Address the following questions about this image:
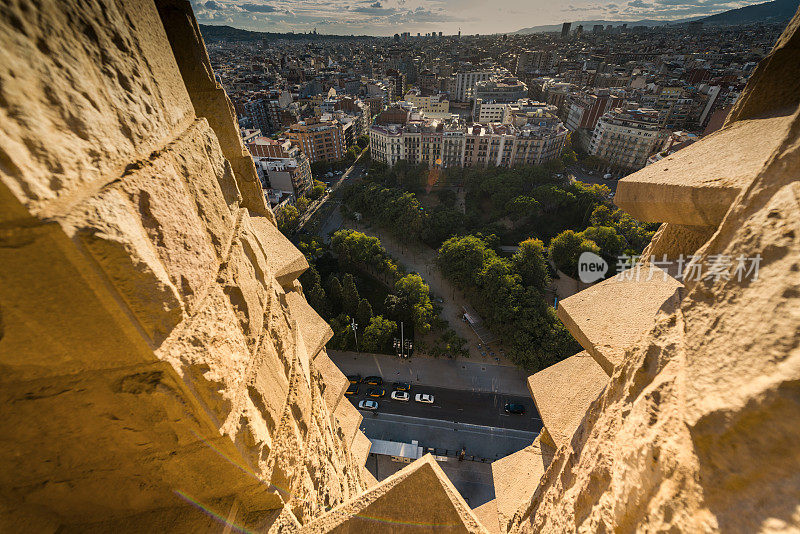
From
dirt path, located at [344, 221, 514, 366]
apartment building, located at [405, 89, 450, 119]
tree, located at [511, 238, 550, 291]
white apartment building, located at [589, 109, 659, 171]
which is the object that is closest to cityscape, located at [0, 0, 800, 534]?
dirt path, located at [344, 221, 514, 366]

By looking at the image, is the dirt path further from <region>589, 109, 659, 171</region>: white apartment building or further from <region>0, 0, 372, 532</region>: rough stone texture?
<region>589, 109, 659, 171</region>: white apartment building

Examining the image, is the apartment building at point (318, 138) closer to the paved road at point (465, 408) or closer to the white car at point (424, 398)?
the paved road at point (465, 408)

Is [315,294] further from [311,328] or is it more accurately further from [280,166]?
[280,166]

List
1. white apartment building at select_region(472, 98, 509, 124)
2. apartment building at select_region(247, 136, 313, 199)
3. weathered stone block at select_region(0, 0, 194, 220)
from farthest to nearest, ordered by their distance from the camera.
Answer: white apartment building at select_region(472, 98, 509, 124)
apartment building at select_region(247, 136, 313, 199)
weathered stone block at select_region(0, 0, 194, 220)

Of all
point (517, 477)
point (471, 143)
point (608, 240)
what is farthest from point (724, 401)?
point (471, 143)

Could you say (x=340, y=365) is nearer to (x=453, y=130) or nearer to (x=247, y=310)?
(x=247, y=310)

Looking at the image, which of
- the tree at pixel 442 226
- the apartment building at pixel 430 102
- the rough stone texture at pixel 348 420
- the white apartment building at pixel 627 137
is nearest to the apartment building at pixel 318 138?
the apartment building at pixel 430 102
